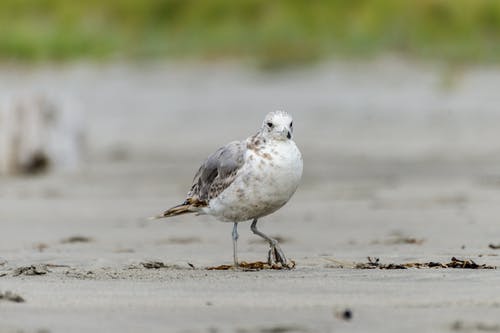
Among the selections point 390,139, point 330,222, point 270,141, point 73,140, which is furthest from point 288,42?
point 270,141

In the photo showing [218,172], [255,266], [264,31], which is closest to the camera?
[255,266]

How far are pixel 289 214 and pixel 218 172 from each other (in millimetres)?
2837

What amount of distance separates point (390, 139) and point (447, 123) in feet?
4.93

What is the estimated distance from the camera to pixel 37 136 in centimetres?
1323

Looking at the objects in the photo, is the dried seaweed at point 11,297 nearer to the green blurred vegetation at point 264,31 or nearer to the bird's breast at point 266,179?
the bird's breast at point 266,179

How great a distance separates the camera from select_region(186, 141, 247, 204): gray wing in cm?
638

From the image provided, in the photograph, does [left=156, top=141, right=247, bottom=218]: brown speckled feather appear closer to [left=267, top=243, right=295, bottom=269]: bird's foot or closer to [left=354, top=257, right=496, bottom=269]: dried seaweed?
[left=267, top=243, right=295, bottom=269]: bird's foot

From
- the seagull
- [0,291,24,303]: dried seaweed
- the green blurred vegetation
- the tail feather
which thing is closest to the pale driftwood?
the tail feather

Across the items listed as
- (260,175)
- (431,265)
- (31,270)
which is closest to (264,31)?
(260,175)

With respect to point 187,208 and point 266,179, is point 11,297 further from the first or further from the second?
point 187,208

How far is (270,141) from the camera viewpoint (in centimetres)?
628

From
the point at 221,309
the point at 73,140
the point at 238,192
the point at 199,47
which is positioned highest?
the point at 199,47

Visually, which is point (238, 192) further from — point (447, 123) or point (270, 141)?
point (447, 123)

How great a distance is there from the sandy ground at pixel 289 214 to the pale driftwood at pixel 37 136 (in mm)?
367
